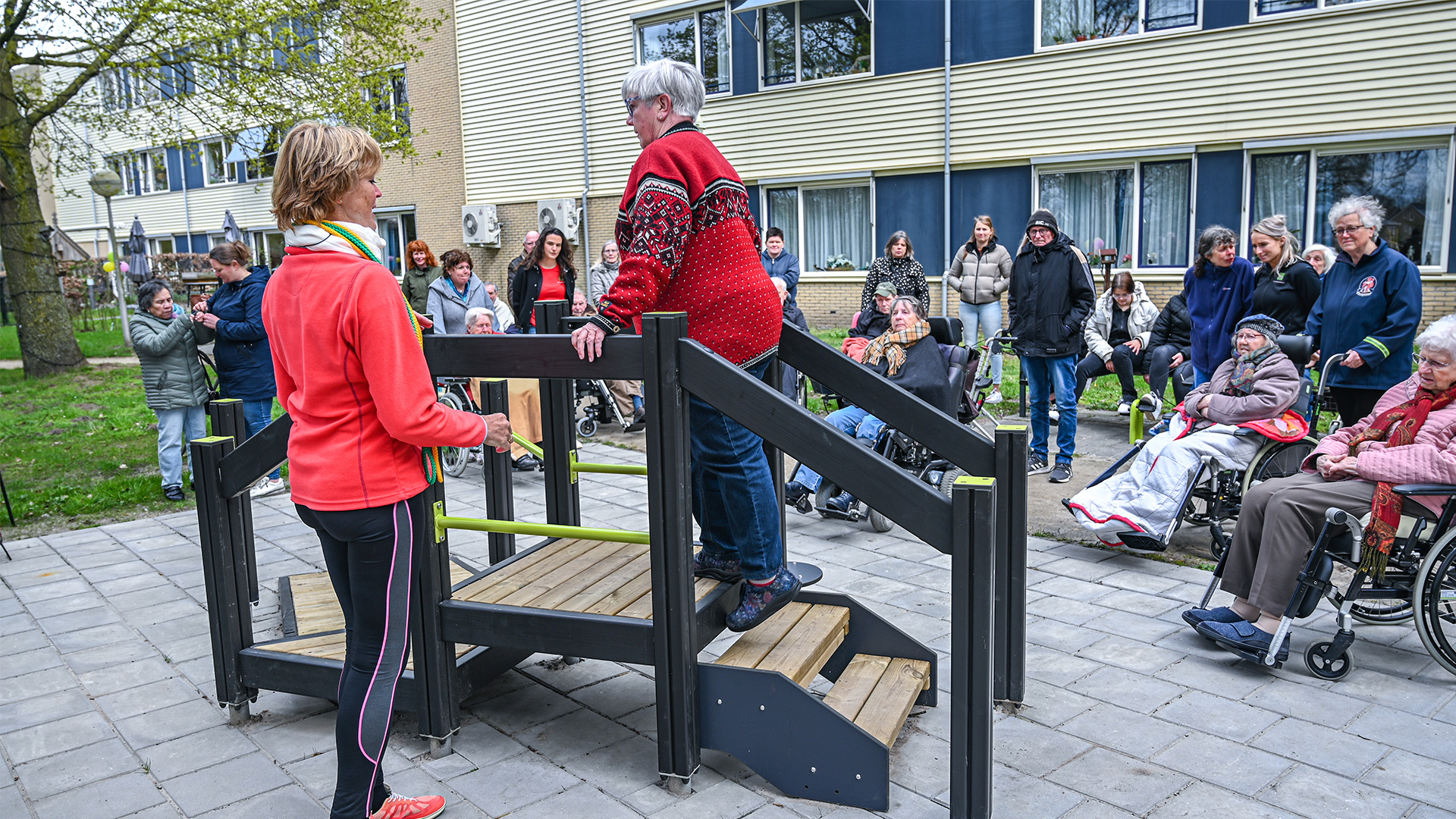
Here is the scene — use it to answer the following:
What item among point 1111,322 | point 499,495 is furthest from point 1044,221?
point 499,495

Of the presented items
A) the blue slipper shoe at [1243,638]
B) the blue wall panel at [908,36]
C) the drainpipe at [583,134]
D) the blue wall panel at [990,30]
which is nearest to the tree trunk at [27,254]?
the drainpipe at [583,134]

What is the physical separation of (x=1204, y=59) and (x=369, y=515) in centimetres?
1314

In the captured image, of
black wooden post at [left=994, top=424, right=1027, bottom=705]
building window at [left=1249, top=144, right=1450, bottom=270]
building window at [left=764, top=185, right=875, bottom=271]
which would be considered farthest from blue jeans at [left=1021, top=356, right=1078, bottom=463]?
building window at [left=764, top=185, right=875, bottom=271]

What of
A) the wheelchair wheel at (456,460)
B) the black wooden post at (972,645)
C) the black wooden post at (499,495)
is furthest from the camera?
the wheelchair wheel at (456,460)

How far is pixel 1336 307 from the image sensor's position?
18.7 ft

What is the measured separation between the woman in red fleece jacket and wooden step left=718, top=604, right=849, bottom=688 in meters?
1.03

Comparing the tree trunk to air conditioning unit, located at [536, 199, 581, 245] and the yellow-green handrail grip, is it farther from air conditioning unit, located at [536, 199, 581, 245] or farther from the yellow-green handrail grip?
the yellow-green handrail grip

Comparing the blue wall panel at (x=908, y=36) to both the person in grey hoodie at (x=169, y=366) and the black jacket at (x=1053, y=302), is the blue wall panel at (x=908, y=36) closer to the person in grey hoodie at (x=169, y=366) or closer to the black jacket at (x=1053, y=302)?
the black jacket at (x=1053, y=302)

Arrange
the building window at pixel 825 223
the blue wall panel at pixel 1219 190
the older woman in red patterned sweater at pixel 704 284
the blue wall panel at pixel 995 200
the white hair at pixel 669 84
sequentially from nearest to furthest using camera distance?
the older woman in red patterned sweater at pixel 704 284, the white hair at pixel 669 84, the blue wall panel at pixel 1219 190, the blue wall panel at pixel 995 200, the building window at pixel 825 223

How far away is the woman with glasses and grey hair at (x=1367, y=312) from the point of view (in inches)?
211

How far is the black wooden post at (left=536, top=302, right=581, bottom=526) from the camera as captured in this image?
3945 mm

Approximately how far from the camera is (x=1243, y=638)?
3820 mm

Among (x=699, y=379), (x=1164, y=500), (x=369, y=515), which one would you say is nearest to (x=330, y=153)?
(x=369, y=515)

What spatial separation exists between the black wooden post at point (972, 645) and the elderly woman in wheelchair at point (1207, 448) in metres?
2.89
